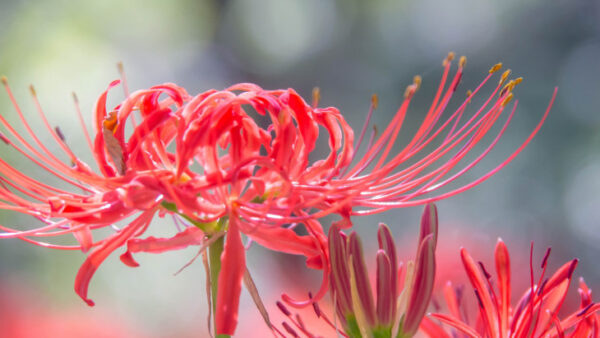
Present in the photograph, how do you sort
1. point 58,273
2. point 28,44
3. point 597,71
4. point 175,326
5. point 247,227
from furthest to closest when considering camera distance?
point 597,71, point 28,44, point 58,273, point 175,326, point 247,227

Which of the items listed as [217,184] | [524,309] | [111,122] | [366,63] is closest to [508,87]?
[524,309]

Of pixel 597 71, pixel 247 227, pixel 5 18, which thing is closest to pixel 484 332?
pixel 247 227

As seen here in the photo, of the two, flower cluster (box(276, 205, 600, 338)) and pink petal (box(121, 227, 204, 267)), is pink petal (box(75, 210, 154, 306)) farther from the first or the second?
flower cluster (box(276, 205, 600, 338))

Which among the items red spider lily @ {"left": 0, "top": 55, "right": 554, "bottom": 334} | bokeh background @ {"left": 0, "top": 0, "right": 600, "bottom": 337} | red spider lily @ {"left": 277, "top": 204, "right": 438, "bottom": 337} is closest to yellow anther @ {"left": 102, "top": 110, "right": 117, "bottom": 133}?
red spider lily @ {"left": 0, "top": 55, "right": 554, "bottom": 334}

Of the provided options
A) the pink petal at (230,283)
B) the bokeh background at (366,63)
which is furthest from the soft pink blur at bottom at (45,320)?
the pink petal at (230,283)

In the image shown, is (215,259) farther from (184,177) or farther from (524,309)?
(524,309)

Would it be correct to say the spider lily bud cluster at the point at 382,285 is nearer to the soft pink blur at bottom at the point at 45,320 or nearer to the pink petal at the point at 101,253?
the pink petal at the point at 101,253

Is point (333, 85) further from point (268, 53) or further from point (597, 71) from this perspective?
point (597, 71)
